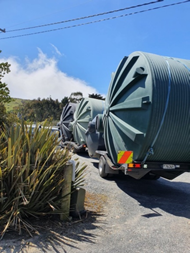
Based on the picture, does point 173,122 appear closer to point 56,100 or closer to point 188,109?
point 188,109

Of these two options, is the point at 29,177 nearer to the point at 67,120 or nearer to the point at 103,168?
the point at 103,168

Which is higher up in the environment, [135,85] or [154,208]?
[135,85]

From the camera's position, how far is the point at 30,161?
4.19 m

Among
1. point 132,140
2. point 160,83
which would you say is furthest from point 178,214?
point 160,83

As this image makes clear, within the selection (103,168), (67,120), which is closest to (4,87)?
(103,168)

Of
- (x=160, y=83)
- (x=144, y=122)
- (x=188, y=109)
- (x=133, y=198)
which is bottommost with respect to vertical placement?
(x=133, y=198)

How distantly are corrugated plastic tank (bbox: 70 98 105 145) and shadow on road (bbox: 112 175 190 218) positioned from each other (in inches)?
165

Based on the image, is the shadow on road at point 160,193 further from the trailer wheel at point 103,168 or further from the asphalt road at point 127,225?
the trailer wheel at point 103,168

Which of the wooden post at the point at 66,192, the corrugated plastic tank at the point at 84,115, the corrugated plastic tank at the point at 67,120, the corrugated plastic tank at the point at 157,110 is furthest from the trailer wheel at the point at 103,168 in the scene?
the corrugated plastic tank at the point at 67,120

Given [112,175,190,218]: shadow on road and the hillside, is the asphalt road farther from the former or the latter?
the hillside

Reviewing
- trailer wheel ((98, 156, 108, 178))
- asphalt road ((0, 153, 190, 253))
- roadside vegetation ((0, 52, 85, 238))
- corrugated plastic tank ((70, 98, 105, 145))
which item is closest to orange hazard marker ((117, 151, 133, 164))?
asphalt road ((0, 153, 190, 253))

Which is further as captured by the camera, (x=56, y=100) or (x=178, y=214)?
(x=56, y=100)

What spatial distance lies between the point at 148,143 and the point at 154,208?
1.57 m

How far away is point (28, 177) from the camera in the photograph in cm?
375
